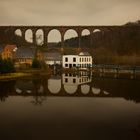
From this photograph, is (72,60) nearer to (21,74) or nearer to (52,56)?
(52,56)

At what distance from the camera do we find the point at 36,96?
76.9 feet

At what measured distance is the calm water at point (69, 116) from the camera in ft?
42.5

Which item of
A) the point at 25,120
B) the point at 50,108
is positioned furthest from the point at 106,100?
the point at 25,120

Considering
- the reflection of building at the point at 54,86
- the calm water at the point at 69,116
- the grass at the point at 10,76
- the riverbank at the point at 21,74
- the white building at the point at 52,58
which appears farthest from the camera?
the white building at the point at 52,58

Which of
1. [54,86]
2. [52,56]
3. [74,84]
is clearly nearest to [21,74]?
[74,84]

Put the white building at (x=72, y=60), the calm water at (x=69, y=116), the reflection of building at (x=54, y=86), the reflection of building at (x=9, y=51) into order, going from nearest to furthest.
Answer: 1. the calm water at (x=69, y=116)
2. the reflection of building at (x=54, y=86)
3. the reflection of building at (x=9, y=51)
4. the white building at (x=72, y=60)

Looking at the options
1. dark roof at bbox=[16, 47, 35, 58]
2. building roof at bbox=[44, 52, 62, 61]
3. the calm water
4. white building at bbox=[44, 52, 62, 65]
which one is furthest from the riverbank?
building roof at bbox=[44, 52, 62, 61]

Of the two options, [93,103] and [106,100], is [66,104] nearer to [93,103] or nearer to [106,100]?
[93,103]

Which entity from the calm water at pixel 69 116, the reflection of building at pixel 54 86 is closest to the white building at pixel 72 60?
the reflection of building at pixel 54 86

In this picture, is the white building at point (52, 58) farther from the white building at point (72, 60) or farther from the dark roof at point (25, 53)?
the dark roof at point (25, 53)

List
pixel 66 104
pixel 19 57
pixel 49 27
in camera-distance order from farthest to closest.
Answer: pixel 49 27 → pixel 19 57 → pixel 66 104

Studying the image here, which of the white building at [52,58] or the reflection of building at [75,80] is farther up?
the white building at [52,58]

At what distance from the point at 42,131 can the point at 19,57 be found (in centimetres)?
4673

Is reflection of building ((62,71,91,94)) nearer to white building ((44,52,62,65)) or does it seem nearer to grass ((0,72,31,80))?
grass ((0,72,31,80))
